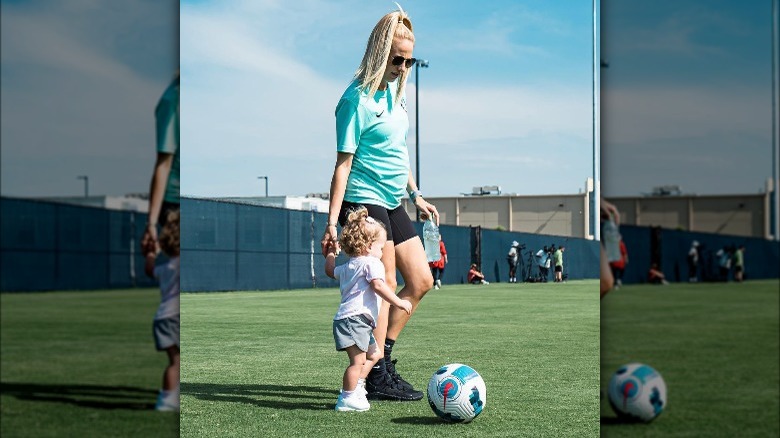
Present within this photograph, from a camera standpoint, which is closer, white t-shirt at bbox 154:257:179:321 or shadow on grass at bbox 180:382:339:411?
white t-shirt at bbox 154:257:179:321

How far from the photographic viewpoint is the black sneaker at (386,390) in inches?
167

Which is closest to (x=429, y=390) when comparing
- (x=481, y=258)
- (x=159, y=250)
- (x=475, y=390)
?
(x=475, y=390)

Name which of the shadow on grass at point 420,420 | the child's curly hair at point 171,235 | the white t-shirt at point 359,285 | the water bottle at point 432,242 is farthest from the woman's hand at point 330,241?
the water bottle at point 432,242

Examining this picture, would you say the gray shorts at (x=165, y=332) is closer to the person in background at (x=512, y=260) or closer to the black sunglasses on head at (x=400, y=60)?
the black sunglasses on head at (x=400, y=60)

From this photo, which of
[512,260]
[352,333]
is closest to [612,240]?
[352,333]

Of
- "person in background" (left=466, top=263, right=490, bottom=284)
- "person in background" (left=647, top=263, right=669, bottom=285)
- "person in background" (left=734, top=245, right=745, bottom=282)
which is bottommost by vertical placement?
"person in background" (left=466, top=263, right=490, bottom=284)

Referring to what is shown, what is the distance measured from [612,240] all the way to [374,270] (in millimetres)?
3070

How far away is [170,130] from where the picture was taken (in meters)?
0.96

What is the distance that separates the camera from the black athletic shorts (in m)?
4.23

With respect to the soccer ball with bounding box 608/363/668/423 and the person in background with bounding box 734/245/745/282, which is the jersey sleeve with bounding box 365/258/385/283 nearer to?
the soccer ball with bounding box 608/363/668/423

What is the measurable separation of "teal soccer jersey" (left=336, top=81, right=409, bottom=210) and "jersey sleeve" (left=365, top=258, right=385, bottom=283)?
37cm

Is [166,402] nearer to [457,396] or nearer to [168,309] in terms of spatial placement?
[168,309]

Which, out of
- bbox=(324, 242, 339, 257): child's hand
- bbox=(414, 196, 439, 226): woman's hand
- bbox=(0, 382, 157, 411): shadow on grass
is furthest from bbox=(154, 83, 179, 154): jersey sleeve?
bbox=(414, 196, 439, 226): woman's hand

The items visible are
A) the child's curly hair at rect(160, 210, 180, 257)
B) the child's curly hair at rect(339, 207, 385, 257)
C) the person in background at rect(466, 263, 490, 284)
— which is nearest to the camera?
the child's curly hair at rect(160, 210, 180, 257)
